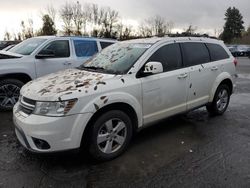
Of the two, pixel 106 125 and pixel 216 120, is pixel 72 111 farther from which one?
pixel 216 120

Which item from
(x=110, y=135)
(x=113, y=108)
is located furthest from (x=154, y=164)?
(x=113, y=108)

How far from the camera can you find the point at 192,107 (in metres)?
5.39

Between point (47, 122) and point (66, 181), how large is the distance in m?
0.78

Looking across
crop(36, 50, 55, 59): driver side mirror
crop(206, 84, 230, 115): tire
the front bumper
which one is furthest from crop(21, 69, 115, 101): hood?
crop(206, 84, 230, 115): tire

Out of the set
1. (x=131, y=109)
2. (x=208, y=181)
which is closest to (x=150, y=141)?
(x=131, y=109)

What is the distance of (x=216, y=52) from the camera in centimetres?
601

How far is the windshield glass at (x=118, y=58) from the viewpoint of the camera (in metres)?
4.43

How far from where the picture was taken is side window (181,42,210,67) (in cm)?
522

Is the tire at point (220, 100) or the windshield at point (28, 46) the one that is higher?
the windshield at point (28, 46)

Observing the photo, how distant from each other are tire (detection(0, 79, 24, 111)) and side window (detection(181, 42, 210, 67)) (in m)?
3.97

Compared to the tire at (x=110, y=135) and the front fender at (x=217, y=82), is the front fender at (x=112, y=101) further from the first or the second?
the front fender at (x=217, y=82)

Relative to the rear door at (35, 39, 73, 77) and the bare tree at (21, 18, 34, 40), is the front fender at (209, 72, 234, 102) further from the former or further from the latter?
the bare tree at (21, 18, 34, 40)

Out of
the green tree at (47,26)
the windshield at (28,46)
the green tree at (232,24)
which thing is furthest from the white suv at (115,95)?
the green tree at (232,24)

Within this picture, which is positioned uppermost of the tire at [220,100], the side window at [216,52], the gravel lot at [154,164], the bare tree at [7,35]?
the bare tree at [7,35]
